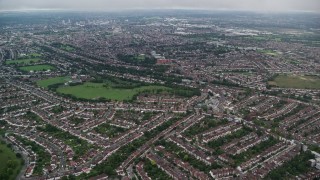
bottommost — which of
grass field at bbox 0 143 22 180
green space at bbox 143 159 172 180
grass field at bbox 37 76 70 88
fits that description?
grass field at bbox 37 76 70 88

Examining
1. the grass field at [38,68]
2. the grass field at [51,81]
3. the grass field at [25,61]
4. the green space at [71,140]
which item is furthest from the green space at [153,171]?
the grass field at [25,61]

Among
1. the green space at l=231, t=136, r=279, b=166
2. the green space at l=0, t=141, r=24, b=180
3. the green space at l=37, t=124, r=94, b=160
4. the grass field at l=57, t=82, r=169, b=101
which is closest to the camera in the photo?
the green space at l=0, t=141, r=24, b=180

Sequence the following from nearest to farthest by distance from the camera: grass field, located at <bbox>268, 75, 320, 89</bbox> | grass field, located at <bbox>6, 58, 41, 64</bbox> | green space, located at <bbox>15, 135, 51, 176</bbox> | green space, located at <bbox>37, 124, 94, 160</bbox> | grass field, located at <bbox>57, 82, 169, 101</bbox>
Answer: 1. green space, located at <bbox>15, 135, 51, 176</bbox>
2. green space, located at <bbox>37, 124, 94, 160</bbox>
3. grass field, located at <bbox>57, 82, 169, 101</bbox>
4. grass field, located at <bbox>268, 75, 320, 89</bbox>
5. grass field, located at <bbox>6, 58, 41, 64</bbox>

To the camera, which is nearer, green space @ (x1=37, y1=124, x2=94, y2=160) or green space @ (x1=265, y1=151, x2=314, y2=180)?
green space @ (x1=265, y1=151, x2=314, y2=180)

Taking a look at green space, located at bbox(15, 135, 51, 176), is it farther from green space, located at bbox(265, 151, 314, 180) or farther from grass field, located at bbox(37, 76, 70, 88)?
grass field, located at bbox(37, 76, 70, 88)

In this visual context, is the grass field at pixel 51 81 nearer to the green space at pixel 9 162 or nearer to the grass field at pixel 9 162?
the green space at pixel 9 162

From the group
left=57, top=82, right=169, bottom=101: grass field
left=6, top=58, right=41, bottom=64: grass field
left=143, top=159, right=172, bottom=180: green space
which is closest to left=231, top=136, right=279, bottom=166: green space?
left=143, top=159, right=172, bottom=180: green space
